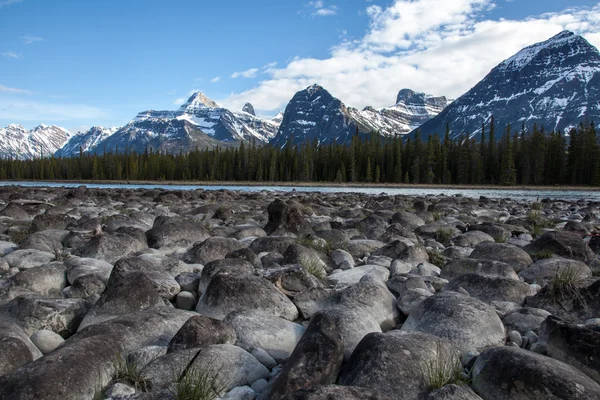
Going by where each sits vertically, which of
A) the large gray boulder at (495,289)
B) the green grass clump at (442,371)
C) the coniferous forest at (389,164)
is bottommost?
the green grass clump at (442,371)

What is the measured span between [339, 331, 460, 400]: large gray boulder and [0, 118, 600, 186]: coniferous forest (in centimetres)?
7798

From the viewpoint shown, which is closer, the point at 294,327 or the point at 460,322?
the point at 460,322

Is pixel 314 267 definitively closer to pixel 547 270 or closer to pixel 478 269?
pixel 478 269

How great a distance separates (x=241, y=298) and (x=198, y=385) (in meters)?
1.73

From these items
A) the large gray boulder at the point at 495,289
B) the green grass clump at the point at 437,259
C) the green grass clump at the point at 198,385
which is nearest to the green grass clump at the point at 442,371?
the green grass clump at the point at 198,385

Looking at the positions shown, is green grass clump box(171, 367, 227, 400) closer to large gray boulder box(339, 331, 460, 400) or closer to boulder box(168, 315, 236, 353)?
boulder box(168, 315, 236, 353)

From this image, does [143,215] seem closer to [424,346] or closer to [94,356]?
[94,356]

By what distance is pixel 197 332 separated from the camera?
3320 mm

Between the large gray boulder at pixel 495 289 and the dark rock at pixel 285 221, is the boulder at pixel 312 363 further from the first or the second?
the dark rock at pixel 285 221

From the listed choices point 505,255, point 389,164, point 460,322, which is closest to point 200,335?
point 460,322

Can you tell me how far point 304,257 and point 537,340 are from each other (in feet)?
10.7

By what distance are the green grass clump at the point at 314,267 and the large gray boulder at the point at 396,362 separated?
2536 millimetres

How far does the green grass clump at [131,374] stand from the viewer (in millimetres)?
2912

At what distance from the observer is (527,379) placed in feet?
8.86
